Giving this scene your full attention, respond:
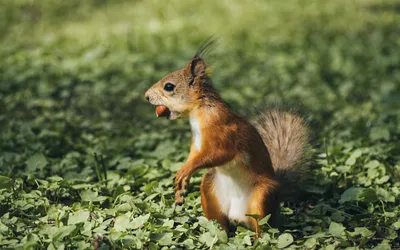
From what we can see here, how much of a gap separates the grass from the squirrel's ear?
558 mm

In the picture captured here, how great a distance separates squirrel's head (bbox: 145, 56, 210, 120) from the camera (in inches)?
122

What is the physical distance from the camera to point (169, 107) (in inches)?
123

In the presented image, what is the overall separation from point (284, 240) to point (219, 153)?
0.51m

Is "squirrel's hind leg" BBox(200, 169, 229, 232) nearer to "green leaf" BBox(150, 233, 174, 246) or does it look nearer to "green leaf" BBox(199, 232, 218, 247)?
"green leaf" BBox(199, 232, 218, 247)

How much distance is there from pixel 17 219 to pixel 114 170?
1114mm

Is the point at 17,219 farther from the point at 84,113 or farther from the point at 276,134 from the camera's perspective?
the point at 84,113

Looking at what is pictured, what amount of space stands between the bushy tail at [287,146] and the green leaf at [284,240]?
421 millimetres


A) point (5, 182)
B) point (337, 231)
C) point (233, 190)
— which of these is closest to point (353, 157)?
point (337, 231)

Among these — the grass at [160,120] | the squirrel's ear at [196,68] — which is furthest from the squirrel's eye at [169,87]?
the grass at [160,120]

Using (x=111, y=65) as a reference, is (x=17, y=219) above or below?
below

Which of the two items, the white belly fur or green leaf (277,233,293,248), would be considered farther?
the white belly fur

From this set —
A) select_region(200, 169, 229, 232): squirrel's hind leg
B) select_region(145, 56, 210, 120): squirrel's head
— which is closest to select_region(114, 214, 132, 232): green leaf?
select_region(200, 169, 229, 232): squirrel's hind leg

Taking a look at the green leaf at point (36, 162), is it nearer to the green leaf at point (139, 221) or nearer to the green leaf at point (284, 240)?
the green leaf at point (139, 221)

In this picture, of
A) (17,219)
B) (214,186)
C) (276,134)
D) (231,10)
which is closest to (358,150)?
(276,134)
